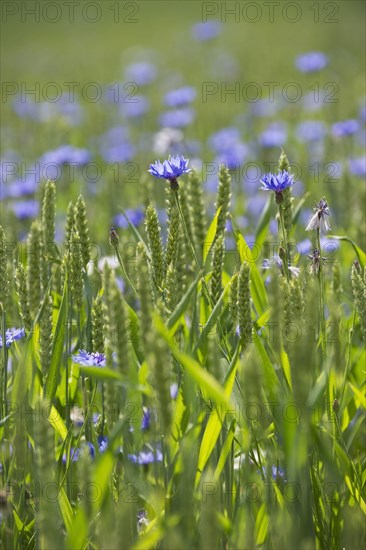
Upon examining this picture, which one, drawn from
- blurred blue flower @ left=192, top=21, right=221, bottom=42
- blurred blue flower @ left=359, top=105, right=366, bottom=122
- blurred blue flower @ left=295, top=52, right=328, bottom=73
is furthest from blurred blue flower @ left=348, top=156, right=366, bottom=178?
blurred blue flower @ left=192, top=21, right=221, bottom=42

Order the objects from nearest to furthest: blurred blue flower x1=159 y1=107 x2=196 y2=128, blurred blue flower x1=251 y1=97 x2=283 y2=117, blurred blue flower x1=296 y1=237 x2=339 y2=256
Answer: blurred blue flower x1=296 y1=237 x2=339 y2=256 → blurred blue flower x1=159 y1=107 x2=196 y2=128 → blurred blue flower x1=251 y1=97 x2=283 y2=117

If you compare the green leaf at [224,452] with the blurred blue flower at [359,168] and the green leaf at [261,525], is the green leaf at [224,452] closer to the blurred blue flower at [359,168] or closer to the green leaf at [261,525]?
the green leaf at [261,525]

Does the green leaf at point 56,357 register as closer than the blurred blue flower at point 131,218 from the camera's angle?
Yes

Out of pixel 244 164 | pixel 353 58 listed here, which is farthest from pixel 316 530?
pixel 353 58

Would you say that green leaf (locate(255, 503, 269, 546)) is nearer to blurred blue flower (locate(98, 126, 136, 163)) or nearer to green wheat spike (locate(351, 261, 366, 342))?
green wheat spike (locate(351, 261, 366, 342))

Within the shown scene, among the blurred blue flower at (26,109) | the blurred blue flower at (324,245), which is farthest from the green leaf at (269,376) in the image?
the blurred blue flower at (26,109)

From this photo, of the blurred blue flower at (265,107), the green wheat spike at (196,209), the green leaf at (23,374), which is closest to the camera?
the green leaf at (23,374)

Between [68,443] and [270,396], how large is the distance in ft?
1.40

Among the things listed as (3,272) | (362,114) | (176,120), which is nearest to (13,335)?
(3,272)

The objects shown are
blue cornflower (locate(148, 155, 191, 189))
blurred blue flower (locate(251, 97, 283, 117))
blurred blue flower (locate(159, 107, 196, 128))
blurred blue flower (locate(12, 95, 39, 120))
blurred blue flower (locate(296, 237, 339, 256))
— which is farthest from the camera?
blurred blue flower (locate(12, 95, 39, 120))

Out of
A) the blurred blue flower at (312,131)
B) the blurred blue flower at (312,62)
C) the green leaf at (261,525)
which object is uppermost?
the blurred blue flower at (312,62)

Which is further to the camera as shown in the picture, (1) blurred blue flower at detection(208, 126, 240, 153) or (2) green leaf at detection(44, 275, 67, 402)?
(1) blurred blue flower at detection(208, 126, 240, 153)

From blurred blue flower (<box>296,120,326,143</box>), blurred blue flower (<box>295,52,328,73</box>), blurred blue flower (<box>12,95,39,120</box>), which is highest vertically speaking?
blurred blue flower (<box>12,95,39,120</box>)

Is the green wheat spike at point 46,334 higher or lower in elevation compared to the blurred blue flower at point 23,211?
lower
